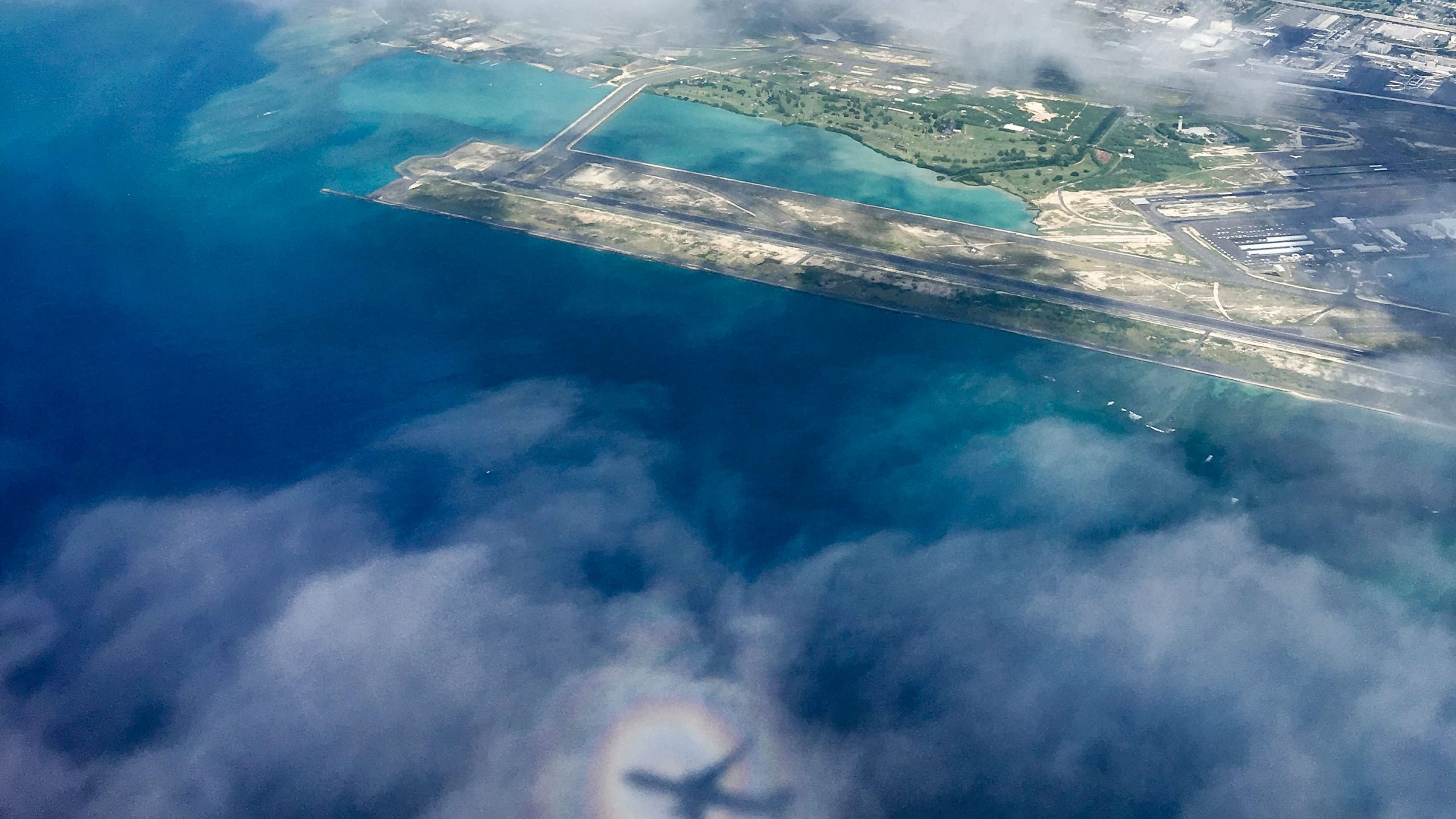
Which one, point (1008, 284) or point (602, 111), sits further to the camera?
point (602, 111)

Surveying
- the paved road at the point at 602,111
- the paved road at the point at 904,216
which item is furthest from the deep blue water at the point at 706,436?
the paved road at the point at 602,111

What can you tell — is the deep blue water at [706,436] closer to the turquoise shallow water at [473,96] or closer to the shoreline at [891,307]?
the shoreline at [891,307]

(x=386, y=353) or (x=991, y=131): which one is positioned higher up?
(x=991, y=131)

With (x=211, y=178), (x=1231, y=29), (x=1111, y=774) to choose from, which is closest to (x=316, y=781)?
(x=1111, y=774)

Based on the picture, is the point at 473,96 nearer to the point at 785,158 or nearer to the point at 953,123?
the point at 785,158

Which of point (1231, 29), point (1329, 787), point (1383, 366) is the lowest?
point (1329, 787)

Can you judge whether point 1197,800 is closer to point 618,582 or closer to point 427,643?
point 618,582

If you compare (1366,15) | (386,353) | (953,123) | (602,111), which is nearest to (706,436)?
(386,353)
